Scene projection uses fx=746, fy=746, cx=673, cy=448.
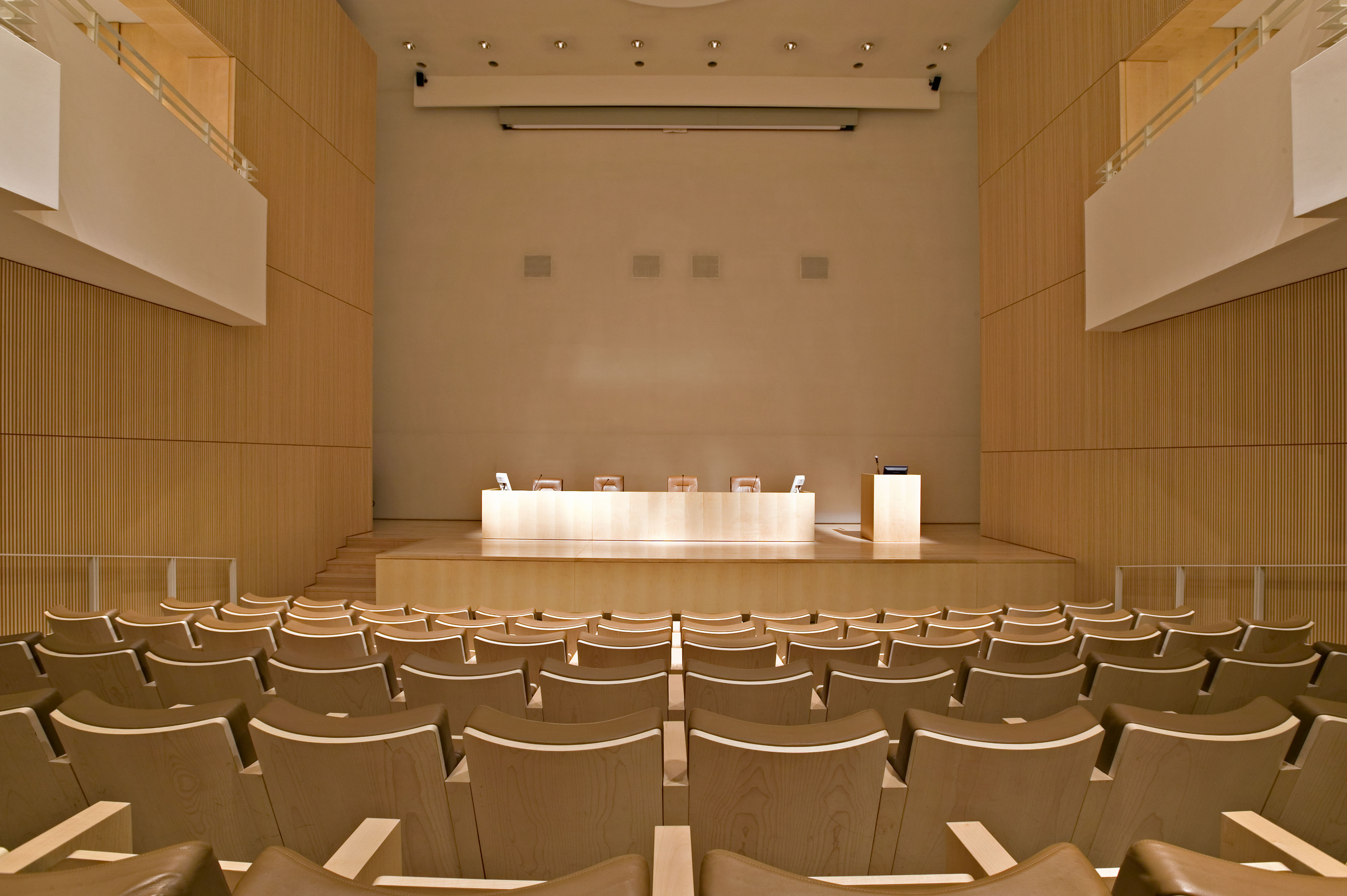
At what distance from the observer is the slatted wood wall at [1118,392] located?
5.69 meters

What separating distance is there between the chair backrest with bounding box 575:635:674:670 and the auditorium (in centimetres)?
6

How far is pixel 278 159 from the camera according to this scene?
26.1 feet

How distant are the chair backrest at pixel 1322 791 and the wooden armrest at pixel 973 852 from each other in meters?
0.83

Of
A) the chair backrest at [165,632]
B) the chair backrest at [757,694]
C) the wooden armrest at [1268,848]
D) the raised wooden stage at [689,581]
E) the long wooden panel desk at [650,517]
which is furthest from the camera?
the long wooden panel desk at [650,517]

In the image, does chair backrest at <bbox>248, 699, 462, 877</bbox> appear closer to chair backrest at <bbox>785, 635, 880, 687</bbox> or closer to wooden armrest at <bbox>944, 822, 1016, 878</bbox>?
wooden armrest at <bbox>944, 822, 1016, 878</bbox>

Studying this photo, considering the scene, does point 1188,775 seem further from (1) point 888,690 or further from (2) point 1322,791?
(1) point 888,690

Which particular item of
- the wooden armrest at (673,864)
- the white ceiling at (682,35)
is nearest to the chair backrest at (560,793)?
the wooden armrest at (673,864)

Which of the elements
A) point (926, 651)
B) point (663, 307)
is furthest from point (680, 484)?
point (926, 651)

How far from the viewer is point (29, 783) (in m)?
1.64

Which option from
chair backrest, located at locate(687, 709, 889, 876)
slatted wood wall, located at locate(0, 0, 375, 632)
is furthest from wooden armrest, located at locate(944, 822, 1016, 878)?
slatted wood wall, located at locate(0, 0, 375, 632)

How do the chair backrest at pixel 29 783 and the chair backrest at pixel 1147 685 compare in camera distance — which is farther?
the chair backrest at pixel 1147 685

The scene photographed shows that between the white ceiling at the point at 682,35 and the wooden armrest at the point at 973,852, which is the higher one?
the white ceiling at the point at 682,35

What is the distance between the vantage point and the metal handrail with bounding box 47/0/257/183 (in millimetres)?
5250

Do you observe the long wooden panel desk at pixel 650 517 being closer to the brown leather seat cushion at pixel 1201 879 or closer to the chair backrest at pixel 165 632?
the chair backrest at pixel 165 632
